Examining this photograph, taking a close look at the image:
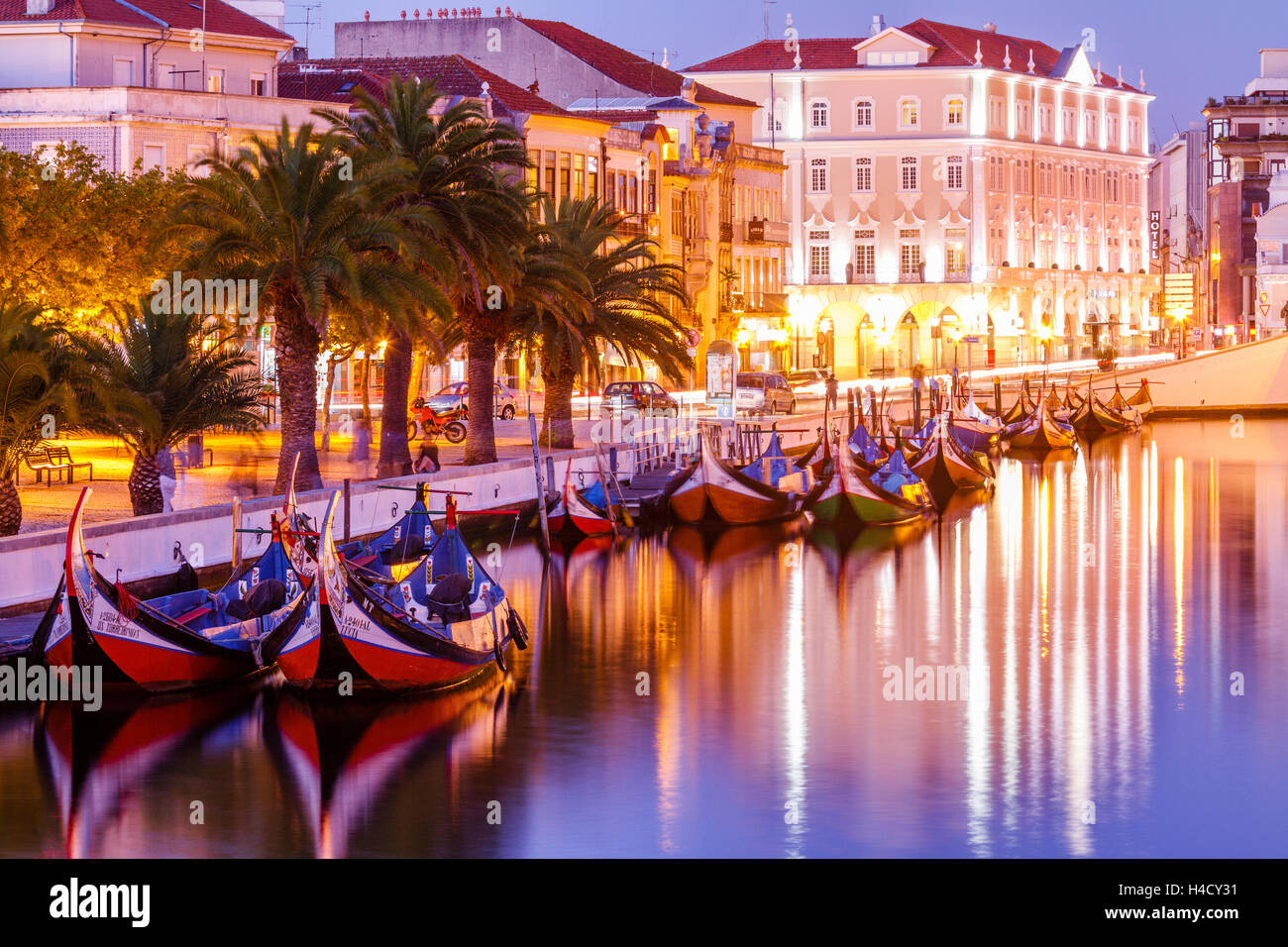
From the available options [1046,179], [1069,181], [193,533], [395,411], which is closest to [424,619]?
[193,533]

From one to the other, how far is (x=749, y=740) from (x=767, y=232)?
7663 centimetres

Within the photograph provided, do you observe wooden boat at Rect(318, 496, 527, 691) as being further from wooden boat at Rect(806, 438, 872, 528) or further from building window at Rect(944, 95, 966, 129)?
building window at Rect(944, 95, 966, 129)

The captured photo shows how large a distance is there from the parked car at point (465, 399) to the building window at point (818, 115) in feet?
169

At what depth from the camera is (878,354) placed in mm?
119312

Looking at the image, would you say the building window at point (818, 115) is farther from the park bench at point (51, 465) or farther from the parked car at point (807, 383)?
the park bench at point (51, 465)

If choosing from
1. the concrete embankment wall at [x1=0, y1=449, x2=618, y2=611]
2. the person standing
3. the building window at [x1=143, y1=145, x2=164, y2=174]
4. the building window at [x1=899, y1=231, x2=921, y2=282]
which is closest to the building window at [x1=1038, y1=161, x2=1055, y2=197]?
the building window at [x1=899, y1=231, x2=921, y2=282]

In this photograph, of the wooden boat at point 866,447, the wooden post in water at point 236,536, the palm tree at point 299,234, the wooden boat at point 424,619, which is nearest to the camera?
the wooden boat at point 424,619

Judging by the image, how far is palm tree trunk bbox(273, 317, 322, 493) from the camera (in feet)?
125

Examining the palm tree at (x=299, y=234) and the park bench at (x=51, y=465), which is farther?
the park bench at (x=51, y=465)

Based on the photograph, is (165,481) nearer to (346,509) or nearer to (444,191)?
(346,509)

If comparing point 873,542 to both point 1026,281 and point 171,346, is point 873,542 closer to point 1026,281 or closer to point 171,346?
point 171,346

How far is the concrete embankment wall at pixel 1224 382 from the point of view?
3632 inches

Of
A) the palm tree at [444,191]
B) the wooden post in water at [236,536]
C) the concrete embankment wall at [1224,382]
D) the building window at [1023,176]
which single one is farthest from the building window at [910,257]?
Answer: the wooden post in water at [236,536]
